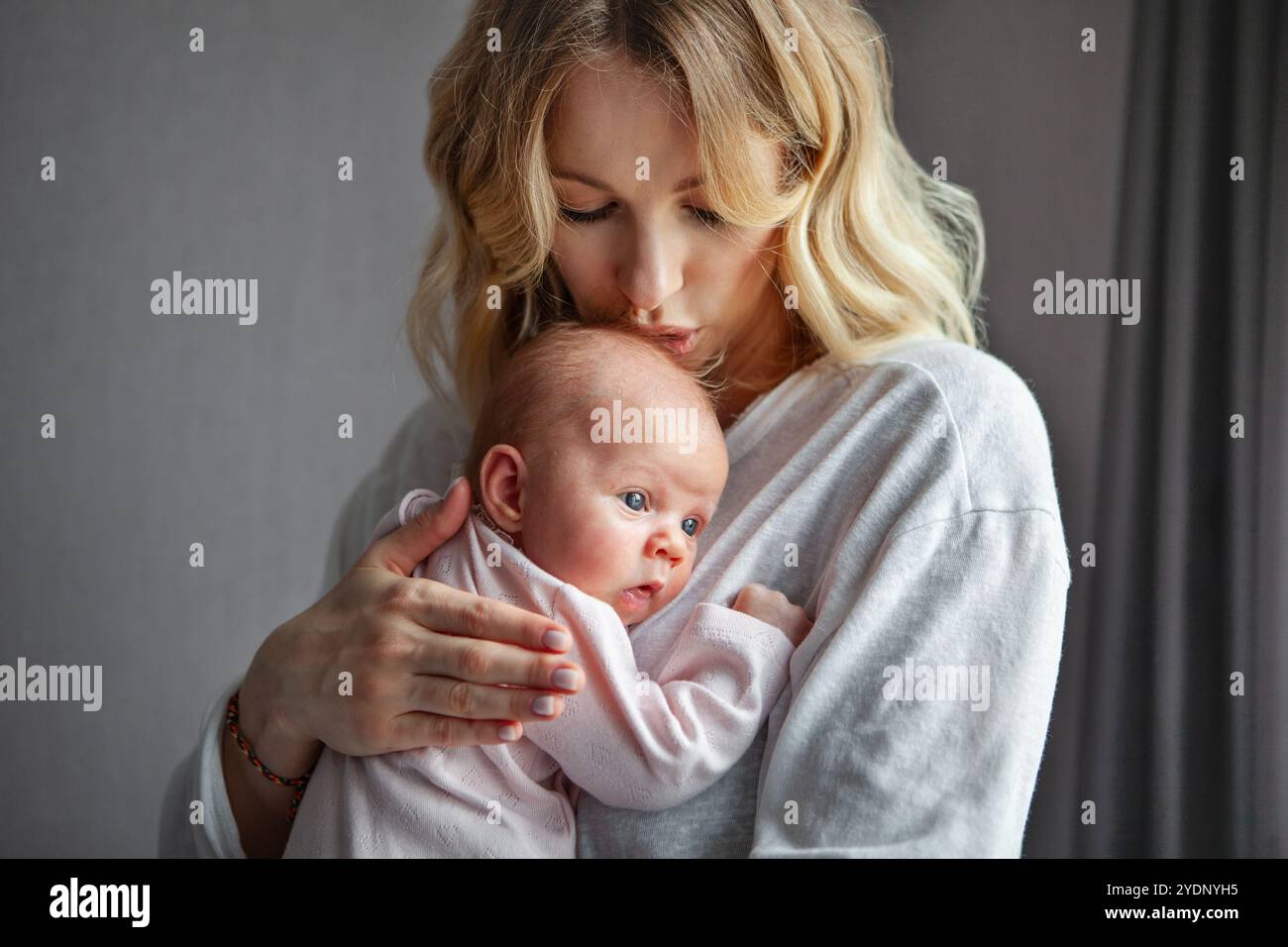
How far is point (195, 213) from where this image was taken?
1.42 m

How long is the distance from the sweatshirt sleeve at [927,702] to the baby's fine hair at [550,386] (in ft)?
0.98

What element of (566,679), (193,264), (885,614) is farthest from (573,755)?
(193,264)

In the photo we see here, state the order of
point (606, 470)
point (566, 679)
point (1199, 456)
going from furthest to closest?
point (1199, 456)
point (606, 470)
point (566, 679)

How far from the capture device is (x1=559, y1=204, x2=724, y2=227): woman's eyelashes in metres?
1.26

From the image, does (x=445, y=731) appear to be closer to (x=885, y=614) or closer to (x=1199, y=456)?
(x=885, y=614)

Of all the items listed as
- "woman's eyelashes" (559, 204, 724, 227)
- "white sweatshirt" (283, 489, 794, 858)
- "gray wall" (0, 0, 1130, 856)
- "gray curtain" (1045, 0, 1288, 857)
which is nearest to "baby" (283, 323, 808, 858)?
"white sweatshirt" (283, 489, 794, 858)

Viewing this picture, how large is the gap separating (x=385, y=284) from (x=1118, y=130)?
39.4 inches

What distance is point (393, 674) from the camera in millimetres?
1088

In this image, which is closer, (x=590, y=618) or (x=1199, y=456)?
(x=590, y=618)

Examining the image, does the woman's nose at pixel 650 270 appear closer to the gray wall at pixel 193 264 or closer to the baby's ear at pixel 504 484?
the baby's ear at pixel 504 484

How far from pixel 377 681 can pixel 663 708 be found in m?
0.29

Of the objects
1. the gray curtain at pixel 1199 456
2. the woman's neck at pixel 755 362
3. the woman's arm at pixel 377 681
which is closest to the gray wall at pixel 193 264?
the gray curtain at pixel 1199 456
